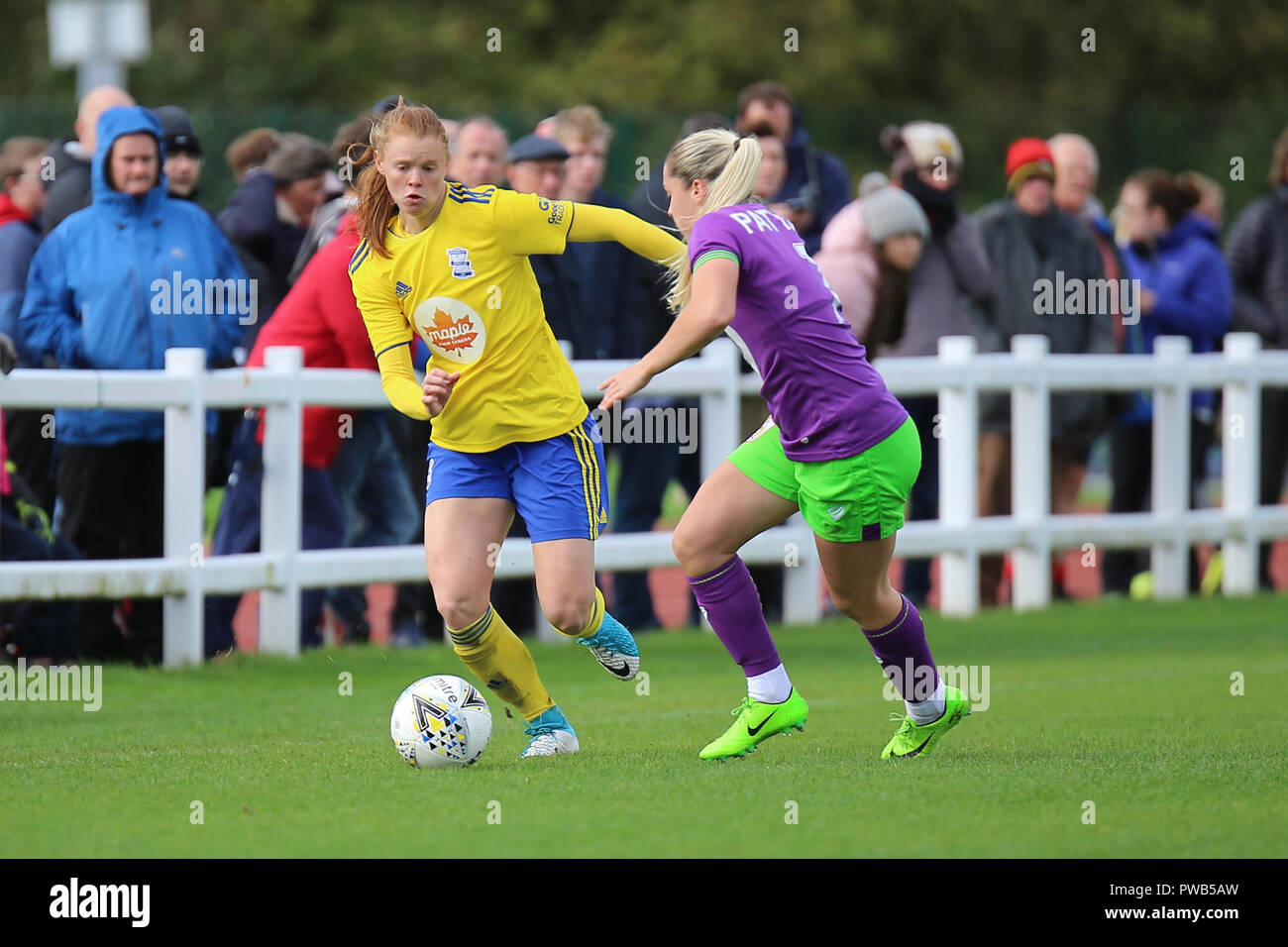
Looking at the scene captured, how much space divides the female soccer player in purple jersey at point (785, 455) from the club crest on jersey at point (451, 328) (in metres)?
0.68

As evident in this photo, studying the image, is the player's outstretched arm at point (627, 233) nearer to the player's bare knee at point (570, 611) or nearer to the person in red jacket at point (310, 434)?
the player's bare knee at point (570, 611)

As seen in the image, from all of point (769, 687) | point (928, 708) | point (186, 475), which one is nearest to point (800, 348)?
point (769, 687)

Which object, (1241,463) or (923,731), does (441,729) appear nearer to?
(923,731)

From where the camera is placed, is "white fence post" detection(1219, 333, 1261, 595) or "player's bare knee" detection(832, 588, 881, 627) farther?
"white fence post" detection(1219, 333, 1261, 595)

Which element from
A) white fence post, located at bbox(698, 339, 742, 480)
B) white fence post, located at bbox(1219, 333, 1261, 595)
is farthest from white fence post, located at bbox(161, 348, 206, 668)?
white fence post, located at bbox(1219, 333, 1261, 595)

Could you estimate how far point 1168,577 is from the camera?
13539 millimetres

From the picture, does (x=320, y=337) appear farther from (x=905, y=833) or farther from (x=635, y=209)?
(x=905, y=833)

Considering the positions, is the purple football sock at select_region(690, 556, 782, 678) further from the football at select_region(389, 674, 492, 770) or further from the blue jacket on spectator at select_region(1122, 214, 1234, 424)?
the blue jacket on spectator at select_region(1122, 214, 1234, 424)

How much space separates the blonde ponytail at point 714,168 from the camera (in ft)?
22.4

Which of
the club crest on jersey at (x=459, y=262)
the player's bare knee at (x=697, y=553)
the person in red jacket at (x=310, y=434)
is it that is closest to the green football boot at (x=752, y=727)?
the player's bare knee at (x=697, y=553)

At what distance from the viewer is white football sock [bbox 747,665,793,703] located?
711 cm

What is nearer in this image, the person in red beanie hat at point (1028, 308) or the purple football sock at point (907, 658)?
the purple football sock at point (907, 658)

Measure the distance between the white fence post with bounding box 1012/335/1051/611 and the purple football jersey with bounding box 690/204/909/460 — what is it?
5.99m
